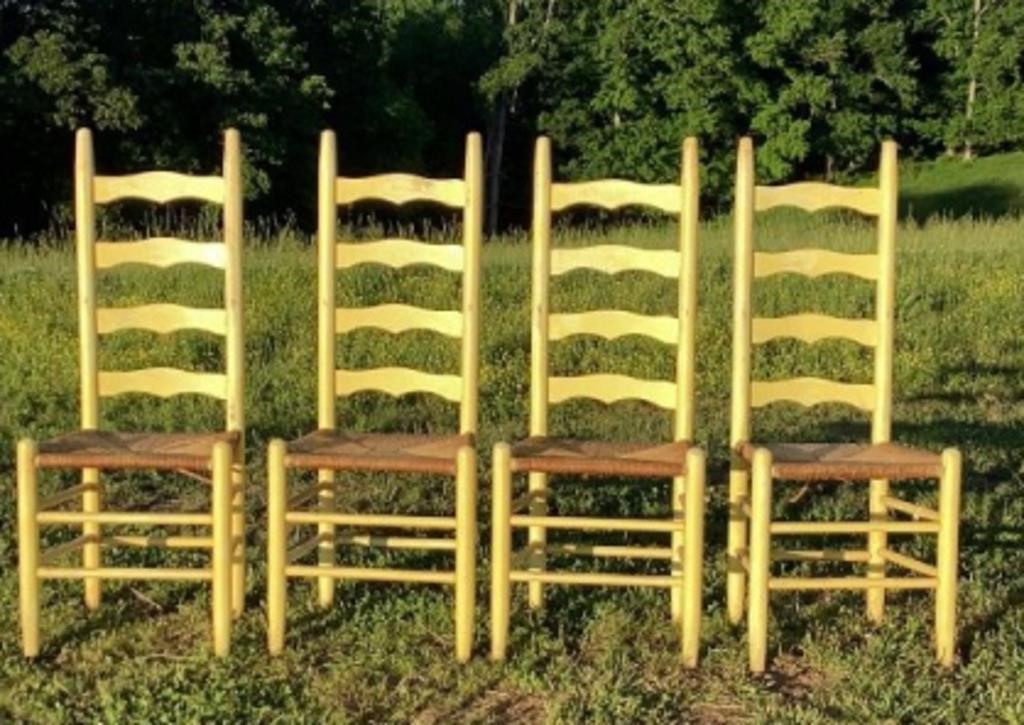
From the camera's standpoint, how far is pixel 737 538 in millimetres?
4484

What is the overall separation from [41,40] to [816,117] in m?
19.4

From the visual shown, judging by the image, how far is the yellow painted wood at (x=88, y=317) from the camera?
463cm

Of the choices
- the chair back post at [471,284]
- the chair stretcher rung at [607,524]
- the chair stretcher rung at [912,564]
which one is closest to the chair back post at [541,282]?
the chair back post at [471,284]

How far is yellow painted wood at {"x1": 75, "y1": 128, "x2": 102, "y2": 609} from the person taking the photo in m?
4.63

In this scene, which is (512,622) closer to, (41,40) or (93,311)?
(93,311)

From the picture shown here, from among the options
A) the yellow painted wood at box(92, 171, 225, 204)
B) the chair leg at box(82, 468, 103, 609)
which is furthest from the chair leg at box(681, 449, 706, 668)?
the chair leg at box(82, 468, 103, 609)

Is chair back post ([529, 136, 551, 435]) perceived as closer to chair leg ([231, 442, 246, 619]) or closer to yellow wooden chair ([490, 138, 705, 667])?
yellow wooden chair ([490, 138, 705, 667])

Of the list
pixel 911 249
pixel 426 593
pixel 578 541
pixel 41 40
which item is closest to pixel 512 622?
pixel 426 593

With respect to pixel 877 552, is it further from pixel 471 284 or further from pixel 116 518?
pixel 116 518

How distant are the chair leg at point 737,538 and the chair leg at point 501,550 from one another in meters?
0.78

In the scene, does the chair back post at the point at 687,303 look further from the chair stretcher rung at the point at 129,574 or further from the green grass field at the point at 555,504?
the chair stretcher rung at the point at 129,574

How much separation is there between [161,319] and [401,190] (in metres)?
0.90

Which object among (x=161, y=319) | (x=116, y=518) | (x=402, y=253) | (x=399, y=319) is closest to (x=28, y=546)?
(x=116, y=518)

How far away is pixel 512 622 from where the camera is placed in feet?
14.7
